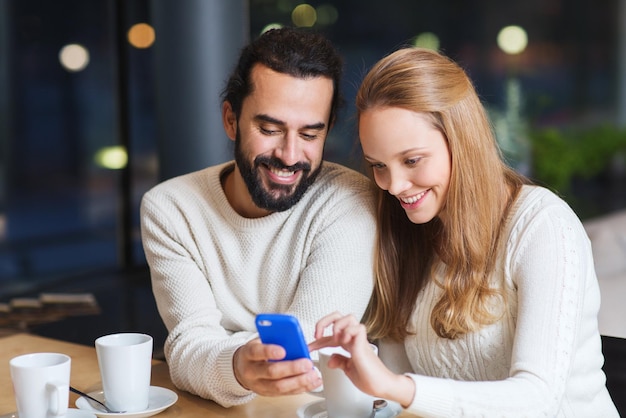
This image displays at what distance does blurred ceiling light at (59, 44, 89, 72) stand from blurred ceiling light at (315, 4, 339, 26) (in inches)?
85.3

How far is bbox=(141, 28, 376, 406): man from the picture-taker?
197cm

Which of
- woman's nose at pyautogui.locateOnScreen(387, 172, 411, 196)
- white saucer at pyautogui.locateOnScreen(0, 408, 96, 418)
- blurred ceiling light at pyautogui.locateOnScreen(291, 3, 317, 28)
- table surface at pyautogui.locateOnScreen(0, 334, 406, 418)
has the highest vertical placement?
blurred ceiling light at pyautogui.locateOnScreen(291, 3, 317, 28)

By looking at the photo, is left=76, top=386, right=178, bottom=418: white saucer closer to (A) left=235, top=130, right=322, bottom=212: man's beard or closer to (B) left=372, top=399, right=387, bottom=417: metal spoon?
(B) left=372, top=399, right=387, bottom=417: metal spoon

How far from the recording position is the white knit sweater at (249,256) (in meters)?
1.95

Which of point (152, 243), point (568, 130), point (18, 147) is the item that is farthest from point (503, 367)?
point (568, 130)

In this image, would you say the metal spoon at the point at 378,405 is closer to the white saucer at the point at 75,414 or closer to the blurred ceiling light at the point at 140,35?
the white saucer at the point at 75,414

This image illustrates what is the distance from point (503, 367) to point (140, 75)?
4321mm

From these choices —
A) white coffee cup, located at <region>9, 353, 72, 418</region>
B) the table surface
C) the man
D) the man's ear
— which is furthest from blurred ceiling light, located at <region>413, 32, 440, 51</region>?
white coffee cup, located at <region>9, 353, 72, 418</region>

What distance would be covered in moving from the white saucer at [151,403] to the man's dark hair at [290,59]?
72cm

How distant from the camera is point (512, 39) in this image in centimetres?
952

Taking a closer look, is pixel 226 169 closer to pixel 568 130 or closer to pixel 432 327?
pixel 432 327

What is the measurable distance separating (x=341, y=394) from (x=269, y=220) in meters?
0.70

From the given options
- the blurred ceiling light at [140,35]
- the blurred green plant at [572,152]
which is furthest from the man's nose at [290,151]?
the blurred green plant at [572,152]

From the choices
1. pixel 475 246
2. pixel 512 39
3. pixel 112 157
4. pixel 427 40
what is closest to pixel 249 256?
pixel 475 246
